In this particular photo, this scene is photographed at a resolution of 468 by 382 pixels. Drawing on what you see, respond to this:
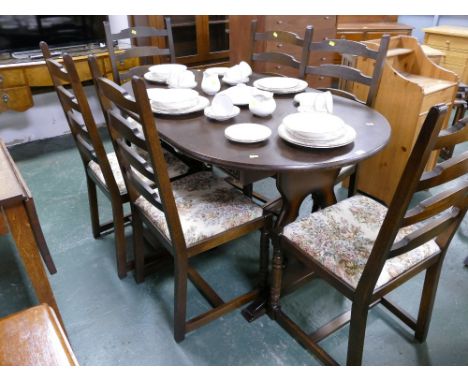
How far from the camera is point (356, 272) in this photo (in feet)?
3.94

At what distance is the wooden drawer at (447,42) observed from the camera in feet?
12.9

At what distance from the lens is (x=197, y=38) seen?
3629 millimetres

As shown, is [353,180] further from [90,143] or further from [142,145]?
[90,143]

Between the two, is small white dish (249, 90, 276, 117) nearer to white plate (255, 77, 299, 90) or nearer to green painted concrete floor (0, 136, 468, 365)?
white plate (255, 77, 299, 90)

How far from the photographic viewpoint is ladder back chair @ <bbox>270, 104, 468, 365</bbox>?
→ 93cm

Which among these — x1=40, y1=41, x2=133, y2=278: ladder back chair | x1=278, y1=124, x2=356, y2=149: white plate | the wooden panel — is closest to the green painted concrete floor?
x1=40, y1=41, x2=133, y2=278: ladder back chair

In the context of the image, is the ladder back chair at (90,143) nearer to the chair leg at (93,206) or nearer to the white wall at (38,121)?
the chair leg at (93,206)

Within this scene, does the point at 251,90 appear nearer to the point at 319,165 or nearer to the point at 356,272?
the point at 319,165

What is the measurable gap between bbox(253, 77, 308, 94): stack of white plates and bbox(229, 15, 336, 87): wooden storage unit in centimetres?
134

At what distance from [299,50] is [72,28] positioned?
200cm

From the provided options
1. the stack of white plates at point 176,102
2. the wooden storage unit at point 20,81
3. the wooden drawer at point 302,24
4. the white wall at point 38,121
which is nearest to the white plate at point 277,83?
the stack of white plates at point 176,102

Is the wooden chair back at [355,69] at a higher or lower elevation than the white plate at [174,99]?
higher

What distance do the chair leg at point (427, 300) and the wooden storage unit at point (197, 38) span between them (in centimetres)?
291

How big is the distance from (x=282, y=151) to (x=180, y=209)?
1.54ft
